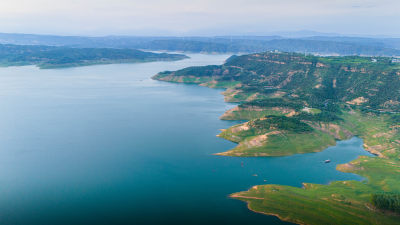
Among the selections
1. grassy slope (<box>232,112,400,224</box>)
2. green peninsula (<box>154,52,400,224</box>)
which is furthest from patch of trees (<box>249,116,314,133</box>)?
grassy slope (<box>232,112,400,224</box>)

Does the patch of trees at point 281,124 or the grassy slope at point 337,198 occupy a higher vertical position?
the patch of trees at point 281,124

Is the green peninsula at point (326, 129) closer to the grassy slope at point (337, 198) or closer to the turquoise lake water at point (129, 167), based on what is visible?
the grassy slope at point (337, 198)


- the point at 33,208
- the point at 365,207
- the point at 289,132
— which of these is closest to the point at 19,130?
the point at 33,208

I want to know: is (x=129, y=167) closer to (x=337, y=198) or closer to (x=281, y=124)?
(x=337, y=198)

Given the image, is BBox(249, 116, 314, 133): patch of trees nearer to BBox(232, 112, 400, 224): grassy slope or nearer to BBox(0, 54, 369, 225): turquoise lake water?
BBox(0, 54, 369, 225): turquoise lake water

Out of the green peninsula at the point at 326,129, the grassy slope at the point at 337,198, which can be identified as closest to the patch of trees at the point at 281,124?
the green peninsula at the point at 326,129

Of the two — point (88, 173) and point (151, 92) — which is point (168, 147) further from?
point (151, 92)
